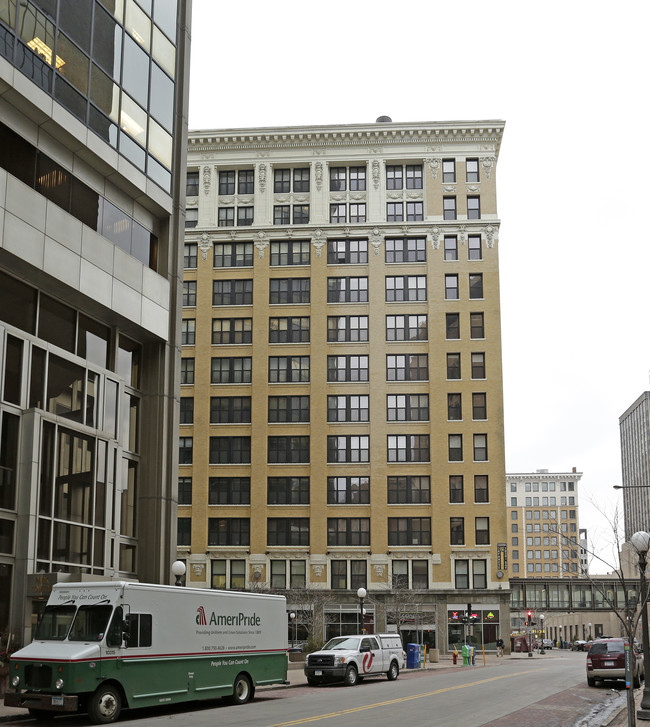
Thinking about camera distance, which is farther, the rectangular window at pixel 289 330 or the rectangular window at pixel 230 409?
the rectangular window at pixel 289 330

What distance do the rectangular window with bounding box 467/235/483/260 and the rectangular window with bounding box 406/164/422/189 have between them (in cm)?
689

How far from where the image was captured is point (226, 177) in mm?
82000

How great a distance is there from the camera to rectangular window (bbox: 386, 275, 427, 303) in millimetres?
77375

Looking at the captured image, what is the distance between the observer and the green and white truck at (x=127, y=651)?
747 inches

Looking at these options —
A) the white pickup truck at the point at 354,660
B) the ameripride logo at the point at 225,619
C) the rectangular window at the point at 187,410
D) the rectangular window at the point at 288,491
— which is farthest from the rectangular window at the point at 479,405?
the ameripride logo at the point at 225,619

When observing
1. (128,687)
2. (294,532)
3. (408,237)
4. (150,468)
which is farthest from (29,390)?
(408,237)

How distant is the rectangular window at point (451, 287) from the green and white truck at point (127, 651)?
55226 mm

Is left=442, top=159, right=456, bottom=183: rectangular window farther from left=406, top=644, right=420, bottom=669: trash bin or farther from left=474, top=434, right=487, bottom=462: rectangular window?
left=406, top=644, right=420, bottom=669: trash bin

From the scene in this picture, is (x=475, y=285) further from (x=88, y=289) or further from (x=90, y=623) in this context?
(x=90, y=623)

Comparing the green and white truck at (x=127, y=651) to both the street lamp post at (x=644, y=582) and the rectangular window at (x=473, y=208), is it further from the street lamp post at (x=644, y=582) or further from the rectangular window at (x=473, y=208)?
the rectangular window at (x=473, y=208)

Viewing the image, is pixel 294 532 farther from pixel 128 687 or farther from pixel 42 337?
pixel 128 687

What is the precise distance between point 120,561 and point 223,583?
40742 millimetres

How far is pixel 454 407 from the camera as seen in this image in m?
74.7

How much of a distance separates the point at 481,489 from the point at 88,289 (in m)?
49.0
